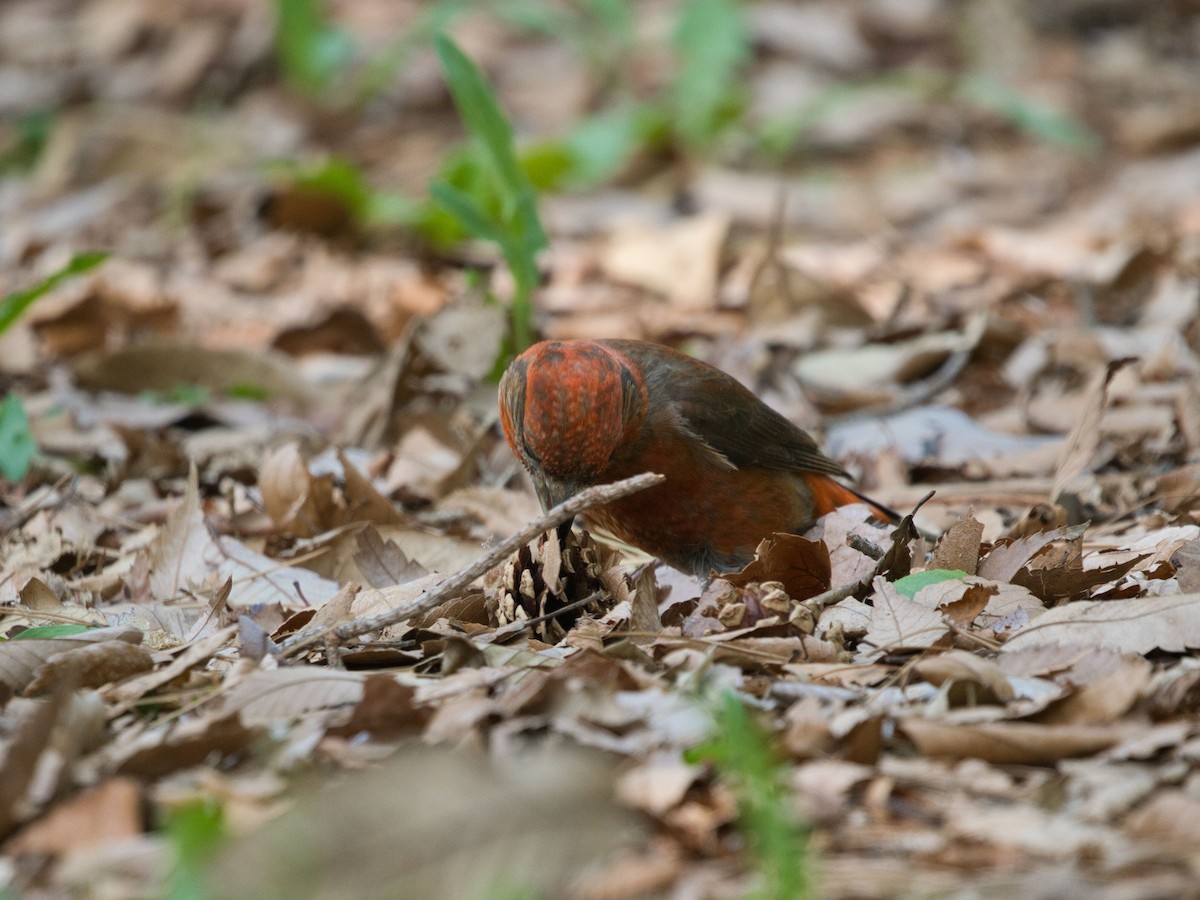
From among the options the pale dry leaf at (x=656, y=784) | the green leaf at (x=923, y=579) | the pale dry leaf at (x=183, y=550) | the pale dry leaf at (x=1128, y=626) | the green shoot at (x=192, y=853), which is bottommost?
the pale dry leaf at (x=1128, y=626)

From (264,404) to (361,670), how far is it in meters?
3.10

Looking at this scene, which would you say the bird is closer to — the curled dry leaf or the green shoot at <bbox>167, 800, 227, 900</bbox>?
the curled dry leaf

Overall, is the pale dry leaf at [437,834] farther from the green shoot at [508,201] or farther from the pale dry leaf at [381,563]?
the green shoot at [508,201]

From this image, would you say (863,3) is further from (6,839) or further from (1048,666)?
(6,839)

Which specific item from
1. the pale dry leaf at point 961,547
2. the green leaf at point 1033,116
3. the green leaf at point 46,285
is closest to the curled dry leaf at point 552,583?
the pale dry leaf at point 961,547

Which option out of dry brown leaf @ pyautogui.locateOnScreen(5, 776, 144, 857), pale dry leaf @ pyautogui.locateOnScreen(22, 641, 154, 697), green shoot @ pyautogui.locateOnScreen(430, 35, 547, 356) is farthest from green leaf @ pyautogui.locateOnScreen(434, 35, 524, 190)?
dry brown leaf @ pyautogui.locateOnScreen(5, 776, 144, 857)

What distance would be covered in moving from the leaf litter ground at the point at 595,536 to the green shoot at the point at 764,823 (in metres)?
0.08

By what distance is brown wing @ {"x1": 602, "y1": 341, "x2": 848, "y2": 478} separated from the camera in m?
4.54

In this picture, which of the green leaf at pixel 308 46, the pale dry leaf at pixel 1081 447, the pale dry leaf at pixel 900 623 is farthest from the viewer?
the green leaf at pixel 308 46

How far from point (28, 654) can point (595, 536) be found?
6.68 ft

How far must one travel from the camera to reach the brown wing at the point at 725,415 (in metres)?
4.54

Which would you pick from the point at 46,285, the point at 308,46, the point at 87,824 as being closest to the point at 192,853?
the point at 87,824

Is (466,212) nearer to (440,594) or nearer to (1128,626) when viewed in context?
(440,594)

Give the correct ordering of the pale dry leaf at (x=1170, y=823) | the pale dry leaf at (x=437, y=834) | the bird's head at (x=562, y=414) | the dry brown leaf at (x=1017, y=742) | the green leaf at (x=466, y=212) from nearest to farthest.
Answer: the pale dry leaf at (x=437, y=834), the pale dry leaf at (x=1170, y=823), the dry brown leaf at (x=1017, y=742), the bird's head at (x=562, y=414), the green leaf at (x=466, y=212)
